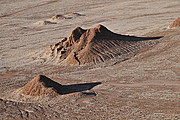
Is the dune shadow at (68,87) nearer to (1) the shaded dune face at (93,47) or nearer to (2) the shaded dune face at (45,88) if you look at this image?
(2) the shaded dune face at (45,88)

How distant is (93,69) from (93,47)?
8.97ft

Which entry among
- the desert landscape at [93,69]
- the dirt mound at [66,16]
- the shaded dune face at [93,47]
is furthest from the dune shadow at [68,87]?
the dirt mound at [66,16]

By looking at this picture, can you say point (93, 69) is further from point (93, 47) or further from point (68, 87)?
point (68, 87)

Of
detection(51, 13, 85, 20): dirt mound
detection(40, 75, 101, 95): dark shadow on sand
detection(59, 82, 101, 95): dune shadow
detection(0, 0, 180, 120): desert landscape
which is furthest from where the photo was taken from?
detection(51, 13, 85, 20): dirt mound

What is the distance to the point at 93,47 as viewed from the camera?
25172mm

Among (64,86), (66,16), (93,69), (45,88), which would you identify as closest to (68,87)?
(64,86)

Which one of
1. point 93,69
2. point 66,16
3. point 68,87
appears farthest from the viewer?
point 66,16

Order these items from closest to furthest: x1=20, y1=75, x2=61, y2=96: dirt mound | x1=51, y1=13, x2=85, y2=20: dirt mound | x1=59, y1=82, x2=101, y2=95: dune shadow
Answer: x1=20, y1=75, x2=61, y2=96: dirt mound
x1=59, y1=82, x2=101, y2=95: dune shadow
x1=51, y1=13, x2=85, y2=20: dirt mound

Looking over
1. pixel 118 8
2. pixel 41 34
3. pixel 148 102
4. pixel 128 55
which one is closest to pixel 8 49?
pixel 41 34

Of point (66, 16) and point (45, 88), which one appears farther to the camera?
point (66, 16)

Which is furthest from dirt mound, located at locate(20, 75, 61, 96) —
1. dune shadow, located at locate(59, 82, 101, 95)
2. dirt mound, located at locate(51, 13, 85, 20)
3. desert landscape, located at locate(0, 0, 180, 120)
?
dirt mound, located at locate(51, 13, 85, 20)

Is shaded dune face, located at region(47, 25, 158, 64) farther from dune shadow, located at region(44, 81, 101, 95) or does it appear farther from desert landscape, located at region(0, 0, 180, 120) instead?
dune shadow, located at region(44, 81, 101, 95)

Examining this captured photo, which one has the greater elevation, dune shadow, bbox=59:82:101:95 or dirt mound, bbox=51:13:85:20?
dirt mound, bbox=51:13:85:20

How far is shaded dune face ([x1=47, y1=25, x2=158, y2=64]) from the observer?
80.7 ft
